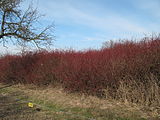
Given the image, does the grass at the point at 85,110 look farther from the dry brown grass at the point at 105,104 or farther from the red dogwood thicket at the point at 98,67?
the red dogwood thicket at the point at 98,67

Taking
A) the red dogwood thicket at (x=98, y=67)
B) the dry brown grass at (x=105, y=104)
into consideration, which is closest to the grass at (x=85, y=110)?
the dry brown grass at (x=105, y=104)

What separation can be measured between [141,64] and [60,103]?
2854 mm

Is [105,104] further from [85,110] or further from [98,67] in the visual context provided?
[98,67]

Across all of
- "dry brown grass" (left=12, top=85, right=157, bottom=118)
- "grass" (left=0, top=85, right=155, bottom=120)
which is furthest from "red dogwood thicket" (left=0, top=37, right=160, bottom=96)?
"grass" (left=0, top=85, right=155, bottom=120)

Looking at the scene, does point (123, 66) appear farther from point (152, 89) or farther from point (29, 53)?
point (29, 53)

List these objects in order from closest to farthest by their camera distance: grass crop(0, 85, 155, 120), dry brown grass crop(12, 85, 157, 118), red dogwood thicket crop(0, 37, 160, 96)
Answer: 1. grass crop(0, 85, 155, 120)
2. dry brown grass crop(12, 85, 157, 118)
3. red dogwood thicket crop(0, 37, 160, 96)

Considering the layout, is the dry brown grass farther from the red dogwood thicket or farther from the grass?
the red dogwood thicket

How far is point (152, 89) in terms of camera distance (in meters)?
4.70

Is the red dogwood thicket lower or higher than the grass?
higher

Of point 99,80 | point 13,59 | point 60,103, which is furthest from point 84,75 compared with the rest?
point 13,59

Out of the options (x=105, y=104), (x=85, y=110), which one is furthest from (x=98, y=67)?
(x=85, y=110)

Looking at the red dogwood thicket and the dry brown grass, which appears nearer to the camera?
the dry brown grass

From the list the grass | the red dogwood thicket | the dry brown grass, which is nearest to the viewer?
the grass

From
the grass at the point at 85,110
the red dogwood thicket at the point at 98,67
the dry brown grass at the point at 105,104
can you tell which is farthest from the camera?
the red dogwood thicket at the point at 98,67
